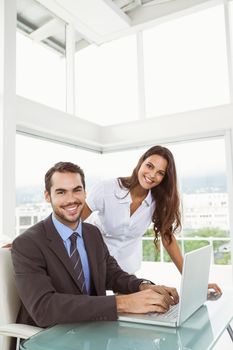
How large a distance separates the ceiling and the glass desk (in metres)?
3.23

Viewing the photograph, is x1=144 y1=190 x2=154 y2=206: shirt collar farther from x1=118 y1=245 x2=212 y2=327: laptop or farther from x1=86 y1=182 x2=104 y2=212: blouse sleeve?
x1=118 y1=245 x2=212 y2=327: laptop

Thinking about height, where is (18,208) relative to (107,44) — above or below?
below

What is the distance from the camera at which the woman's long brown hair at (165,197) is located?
1874 millimetres

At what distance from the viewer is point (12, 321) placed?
1.29 meters

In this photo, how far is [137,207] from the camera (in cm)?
197

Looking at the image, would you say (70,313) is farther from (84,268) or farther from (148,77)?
(148,77)

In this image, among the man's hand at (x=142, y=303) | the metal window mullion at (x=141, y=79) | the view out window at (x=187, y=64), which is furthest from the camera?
the metal window mullion at (x=141, y=79)

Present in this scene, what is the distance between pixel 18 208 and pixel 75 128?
119cm

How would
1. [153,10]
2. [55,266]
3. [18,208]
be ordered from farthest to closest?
[153,10], [18,208], [55,266]

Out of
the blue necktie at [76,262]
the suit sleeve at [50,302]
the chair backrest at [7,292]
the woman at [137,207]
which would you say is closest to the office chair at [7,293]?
the chair backrest at [7,292]

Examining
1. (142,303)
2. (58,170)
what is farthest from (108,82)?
(142,303)

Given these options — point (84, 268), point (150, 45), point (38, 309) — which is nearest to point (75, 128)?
point (150, 45)

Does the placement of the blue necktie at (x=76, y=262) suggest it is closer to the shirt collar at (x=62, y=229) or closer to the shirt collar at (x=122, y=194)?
the shirt collar at (x=62, y=229)

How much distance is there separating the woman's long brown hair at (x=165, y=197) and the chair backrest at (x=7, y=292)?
85 centimetres
